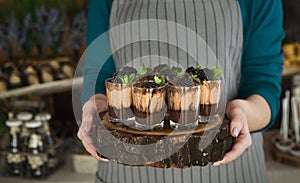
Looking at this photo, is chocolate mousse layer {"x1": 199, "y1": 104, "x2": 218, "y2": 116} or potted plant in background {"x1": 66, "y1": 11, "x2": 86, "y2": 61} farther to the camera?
potted plant in background {"x1": 66, "y1": 11, "x2": 86, "y2": 61}

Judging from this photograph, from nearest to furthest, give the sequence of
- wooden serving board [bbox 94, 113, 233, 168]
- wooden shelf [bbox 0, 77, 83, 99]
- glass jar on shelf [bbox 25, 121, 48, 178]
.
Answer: wooden serving board [bbox 94, 113, 233, 168]
glass jar on shelf [bbox 25, 121, 48, 178]
wooden shelf [bbox 0, 77, 83, 99]

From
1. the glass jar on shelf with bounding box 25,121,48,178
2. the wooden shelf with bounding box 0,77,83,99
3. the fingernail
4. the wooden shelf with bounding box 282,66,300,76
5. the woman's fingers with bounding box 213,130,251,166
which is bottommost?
the glass jar on shelf with bounding box 25,121,48,178

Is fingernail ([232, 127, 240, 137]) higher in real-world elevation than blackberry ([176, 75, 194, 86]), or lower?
lower

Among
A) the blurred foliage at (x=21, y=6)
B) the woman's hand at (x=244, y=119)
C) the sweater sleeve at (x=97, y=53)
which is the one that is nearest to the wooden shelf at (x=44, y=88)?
the blurred foliage at (x=21, y=6)

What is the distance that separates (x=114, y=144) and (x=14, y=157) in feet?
3.18

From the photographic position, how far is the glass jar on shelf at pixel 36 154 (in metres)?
1.85

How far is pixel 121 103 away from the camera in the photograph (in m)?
1.04

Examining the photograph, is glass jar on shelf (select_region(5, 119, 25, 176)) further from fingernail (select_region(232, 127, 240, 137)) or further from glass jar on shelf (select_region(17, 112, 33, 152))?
fingernail (select_region(232, 127, 240, 137))

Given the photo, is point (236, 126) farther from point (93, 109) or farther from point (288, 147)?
point (288, 147)

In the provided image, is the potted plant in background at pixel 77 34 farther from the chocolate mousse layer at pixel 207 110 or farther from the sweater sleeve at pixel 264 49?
the chocolate mousse layer at pixel 207 110

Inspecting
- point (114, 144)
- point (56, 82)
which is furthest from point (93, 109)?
point (56, 82)

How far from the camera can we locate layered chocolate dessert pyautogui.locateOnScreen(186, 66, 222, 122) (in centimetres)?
105

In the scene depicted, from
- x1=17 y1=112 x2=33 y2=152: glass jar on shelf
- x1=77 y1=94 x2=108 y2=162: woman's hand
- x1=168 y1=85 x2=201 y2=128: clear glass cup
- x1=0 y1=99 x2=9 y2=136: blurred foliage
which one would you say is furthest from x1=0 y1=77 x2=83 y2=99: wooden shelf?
x1=168 y1=85 x2=201 y2=128: clear glass cup

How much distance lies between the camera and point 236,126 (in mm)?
1035
